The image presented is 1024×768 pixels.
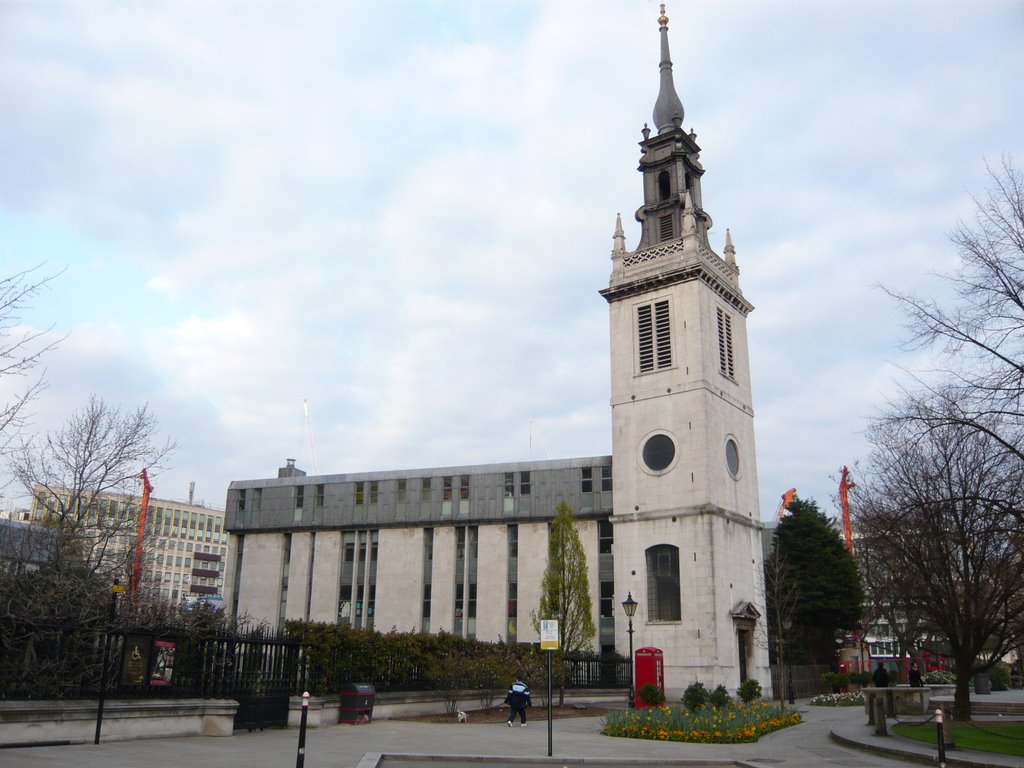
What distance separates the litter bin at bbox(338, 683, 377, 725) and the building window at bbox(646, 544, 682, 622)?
21728mm

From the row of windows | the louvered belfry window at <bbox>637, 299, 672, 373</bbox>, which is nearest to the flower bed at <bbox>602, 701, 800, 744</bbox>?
the row of windows

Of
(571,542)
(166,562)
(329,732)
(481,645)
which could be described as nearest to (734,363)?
(571,542)

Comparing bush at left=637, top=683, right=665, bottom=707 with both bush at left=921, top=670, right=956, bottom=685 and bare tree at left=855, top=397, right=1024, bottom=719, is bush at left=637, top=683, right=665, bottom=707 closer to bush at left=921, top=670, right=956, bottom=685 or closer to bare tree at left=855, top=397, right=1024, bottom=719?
bare tree at left=855, top=397, right=1024, bottom=719

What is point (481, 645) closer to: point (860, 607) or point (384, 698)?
point (384, 698)

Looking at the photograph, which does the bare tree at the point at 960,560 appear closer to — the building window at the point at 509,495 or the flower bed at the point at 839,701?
the flower bed at the point at 839,701

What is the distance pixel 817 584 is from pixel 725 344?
16.1m

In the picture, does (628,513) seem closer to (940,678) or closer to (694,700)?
(694,700)

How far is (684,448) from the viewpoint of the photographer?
147ft

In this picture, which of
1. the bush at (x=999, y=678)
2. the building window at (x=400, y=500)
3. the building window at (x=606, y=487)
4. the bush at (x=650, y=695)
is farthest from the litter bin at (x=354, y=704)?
the bush at (x=999, y=678)

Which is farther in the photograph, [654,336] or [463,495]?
[463,495]

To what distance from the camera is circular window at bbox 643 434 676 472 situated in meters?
45.5

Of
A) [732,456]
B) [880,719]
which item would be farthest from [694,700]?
[732,456]

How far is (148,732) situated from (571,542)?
2491 cm

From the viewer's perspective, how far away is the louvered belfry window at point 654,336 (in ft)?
156
